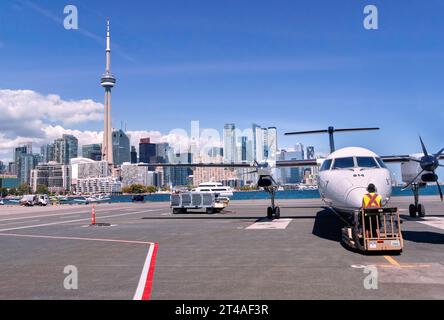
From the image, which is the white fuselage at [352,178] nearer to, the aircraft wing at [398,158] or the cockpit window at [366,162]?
the cockpit window at [366,162]

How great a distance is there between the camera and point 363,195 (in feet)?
43.5

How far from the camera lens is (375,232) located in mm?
12875

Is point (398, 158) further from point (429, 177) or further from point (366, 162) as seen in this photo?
point (366, 162)

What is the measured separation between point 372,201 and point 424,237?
4.74 metres

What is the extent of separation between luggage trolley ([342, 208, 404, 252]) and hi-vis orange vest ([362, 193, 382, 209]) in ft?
1.03

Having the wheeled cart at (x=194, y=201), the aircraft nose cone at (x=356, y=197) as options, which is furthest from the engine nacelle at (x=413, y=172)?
the wheeled cart at (x=194, y=201)

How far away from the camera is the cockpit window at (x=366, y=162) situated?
A: 1521cm

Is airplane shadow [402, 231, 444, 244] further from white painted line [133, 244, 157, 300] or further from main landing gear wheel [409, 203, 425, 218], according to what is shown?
white painted line [133, 244, 157, 300]

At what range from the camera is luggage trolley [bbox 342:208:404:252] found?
12.0 meters

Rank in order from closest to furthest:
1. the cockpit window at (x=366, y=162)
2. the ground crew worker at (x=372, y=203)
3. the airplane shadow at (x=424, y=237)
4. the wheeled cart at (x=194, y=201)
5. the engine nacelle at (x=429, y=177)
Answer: the ground crew worker at (x=372, y=203), the airplane shadow at (x=424, y=237), the cockpit window at (x=366, y=162), the engine nacelle at (x=429, y=177), the wheeled cart at (x=194, y=201)

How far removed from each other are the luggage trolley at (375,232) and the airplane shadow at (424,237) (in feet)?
9.40

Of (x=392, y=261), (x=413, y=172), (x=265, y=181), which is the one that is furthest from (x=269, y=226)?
(x=392, y=261)

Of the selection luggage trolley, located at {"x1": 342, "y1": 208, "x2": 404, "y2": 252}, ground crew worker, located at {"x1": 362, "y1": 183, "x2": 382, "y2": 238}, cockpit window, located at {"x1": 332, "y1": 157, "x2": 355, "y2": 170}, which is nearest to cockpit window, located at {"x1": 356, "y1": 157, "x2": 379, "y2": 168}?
cockpit window, located at {"x1": 332, "y1": 157, "x2": 355, "y2": 170}

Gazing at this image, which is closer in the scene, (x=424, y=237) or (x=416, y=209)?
(x=424, y=237)
